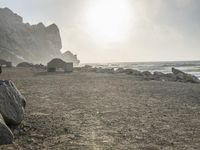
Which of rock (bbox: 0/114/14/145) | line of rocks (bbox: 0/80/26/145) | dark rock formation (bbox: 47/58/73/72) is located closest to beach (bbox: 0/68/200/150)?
rock (bbox: 0/114/14/145)

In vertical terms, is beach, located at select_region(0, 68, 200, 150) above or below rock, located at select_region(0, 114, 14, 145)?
below

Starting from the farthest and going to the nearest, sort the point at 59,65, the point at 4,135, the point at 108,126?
the point at 59,65, the point at 108,126, the point at 4,135

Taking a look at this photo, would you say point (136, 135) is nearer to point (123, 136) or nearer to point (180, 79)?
point (123, 136)

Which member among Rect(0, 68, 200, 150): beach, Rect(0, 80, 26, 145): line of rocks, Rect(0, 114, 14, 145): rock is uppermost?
Rect(0, 80, 26, 145): line of rocks

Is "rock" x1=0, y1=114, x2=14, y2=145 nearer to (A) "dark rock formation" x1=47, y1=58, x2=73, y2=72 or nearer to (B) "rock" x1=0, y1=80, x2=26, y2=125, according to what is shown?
(B) "rock" x1=0, y1=80, x2=26, y2=125

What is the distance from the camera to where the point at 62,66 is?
50.8 metres

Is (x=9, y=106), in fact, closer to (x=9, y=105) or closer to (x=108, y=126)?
(x=9, y=105)

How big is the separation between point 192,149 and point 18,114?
510cm

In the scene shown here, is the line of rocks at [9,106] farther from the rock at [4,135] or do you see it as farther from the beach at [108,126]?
the beach at [108,126]

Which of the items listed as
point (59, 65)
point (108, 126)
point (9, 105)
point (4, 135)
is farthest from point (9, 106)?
point (59, 65)

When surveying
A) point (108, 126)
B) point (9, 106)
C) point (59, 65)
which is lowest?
point (108, 126)

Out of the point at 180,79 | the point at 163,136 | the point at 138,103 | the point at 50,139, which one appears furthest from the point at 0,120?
the point at 180,79

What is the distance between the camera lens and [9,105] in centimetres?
945

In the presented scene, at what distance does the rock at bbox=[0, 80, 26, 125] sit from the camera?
9195mm
